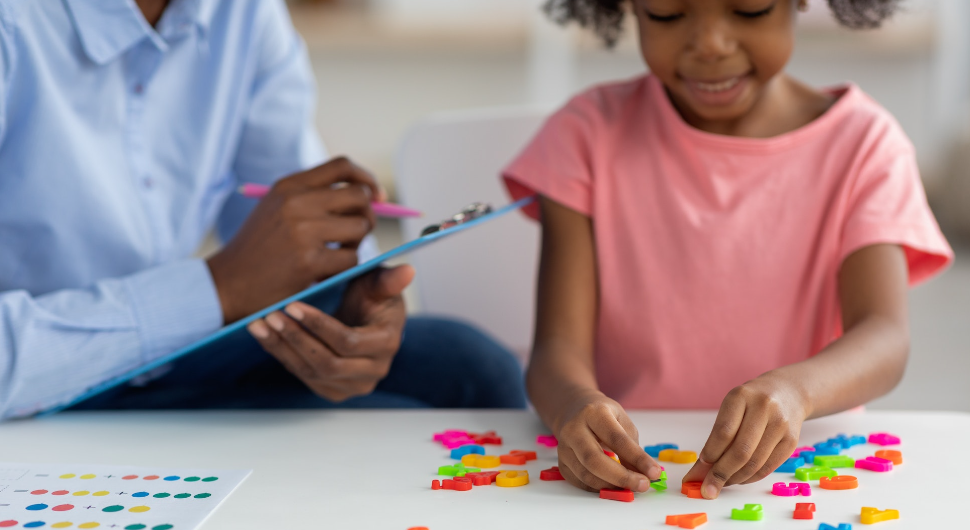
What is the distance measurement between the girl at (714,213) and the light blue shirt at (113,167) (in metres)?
0.35

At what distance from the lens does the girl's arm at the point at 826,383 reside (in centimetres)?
61

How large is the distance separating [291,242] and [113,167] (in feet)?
0.80

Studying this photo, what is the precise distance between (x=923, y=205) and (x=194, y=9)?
771 mm

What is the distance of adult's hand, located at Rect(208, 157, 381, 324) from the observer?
877mm

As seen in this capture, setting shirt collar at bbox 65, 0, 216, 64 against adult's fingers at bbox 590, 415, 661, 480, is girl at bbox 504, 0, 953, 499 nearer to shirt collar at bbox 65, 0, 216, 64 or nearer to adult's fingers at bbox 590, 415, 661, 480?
adult's fingers at bbox 590, 415, 661, 480

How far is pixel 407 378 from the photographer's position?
43.5 inches

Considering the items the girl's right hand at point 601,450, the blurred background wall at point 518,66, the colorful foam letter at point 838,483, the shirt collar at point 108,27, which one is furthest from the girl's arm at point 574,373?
the blurred background wall at point 518,66

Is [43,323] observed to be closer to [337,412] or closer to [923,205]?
[337,412]

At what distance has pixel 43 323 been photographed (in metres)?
0.80

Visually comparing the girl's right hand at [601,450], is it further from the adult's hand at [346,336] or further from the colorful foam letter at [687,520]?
the adult's hand at [346,336]

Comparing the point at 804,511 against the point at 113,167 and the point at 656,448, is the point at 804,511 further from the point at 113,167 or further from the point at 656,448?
the point at 113,167

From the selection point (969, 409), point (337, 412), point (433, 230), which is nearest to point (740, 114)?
point (433, 230)

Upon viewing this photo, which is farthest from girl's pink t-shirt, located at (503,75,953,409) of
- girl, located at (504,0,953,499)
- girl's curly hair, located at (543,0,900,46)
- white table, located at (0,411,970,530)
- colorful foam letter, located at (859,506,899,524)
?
colorful foam letter, located at (859,506,899,524)

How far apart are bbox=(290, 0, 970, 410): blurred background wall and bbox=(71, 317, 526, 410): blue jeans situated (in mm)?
2990
